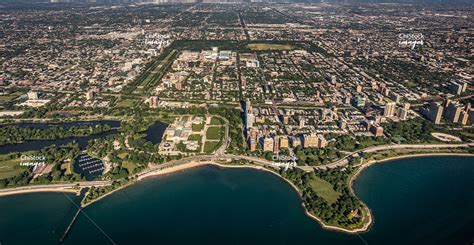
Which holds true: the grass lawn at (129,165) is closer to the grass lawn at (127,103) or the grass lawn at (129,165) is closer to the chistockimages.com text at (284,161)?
the chistockimages.com text at (284,161)

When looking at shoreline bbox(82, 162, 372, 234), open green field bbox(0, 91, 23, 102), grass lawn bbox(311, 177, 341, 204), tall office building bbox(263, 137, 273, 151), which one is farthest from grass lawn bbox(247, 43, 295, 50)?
grass lawn bbox(311, 177, 341, 204)

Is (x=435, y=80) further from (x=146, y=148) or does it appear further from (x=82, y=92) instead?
(x=82, y=92)

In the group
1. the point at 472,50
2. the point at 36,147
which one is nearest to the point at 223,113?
the point at 36,147

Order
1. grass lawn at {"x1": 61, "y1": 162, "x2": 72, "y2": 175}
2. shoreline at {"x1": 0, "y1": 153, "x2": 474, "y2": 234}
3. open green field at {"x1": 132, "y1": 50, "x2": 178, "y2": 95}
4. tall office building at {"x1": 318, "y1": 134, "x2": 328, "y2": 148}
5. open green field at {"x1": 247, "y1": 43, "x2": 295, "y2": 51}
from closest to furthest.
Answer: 1. shoreline at {"x1": 0, "y1": 153, "x2": 474, "y2": 234}
2. grass lawn at {"x1": 61, "y1": 162, "x2": 72, "y2": 175}
3. tall office building at {"x1": 318, "y1": 134, "x2": 328, "y2": 148}
4. open green field at {"x1": 132, "y1": 50, "x2": 178, "y2": 95}
5. open green field at {"x1": 247, "y1": 43, "x2": 295, "y2": 51}

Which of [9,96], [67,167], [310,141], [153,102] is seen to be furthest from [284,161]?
[9,96]

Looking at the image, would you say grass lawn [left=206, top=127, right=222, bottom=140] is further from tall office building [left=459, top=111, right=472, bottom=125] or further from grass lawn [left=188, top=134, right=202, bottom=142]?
tall office building [left=459, top=111, right=472, bottom=125]

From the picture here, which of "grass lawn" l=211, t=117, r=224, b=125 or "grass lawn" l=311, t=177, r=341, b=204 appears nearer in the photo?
"grass lawn" l=311, t=177, r=341, b=204
